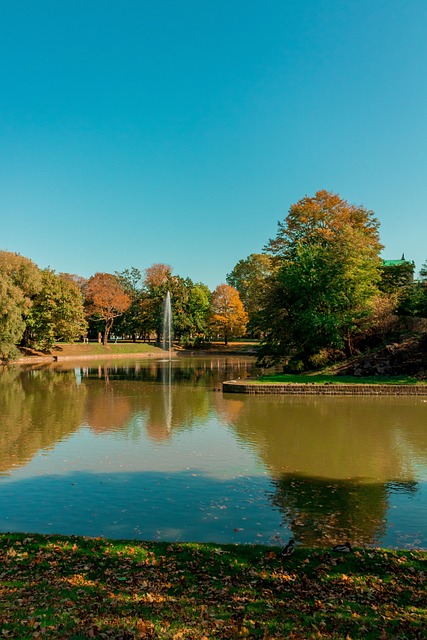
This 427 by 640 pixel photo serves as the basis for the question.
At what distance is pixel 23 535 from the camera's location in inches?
259

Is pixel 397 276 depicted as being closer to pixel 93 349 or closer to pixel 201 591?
pixel 93 349

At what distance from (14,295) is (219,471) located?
3937 cm

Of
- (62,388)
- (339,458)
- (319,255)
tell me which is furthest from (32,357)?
(339,458)

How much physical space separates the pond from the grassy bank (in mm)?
1193

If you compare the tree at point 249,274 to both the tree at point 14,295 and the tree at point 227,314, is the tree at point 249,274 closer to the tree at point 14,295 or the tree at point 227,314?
the tree at point 227,314

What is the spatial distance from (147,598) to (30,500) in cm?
479

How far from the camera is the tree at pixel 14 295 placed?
42406mm

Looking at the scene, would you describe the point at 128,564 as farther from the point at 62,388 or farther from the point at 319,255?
the point at 319,255

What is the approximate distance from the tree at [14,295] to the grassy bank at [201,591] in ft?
129

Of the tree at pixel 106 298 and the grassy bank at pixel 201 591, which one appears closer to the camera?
the grassy bank at pixel 201 591

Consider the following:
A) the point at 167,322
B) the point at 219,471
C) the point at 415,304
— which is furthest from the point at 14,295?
the point at 219,471

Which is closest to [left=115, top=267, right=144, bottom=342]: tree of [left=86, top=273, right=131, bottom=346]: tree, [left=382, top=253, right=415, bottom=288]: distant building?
[left=86, top=273, right=131, bottom=346]: tree

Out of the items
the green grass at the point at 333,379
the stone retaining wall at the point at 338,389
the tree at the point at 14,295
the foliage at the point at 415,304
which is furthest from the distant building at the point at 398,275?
the tree at the point at 14,295

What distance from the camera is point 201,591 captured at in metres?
5.06
